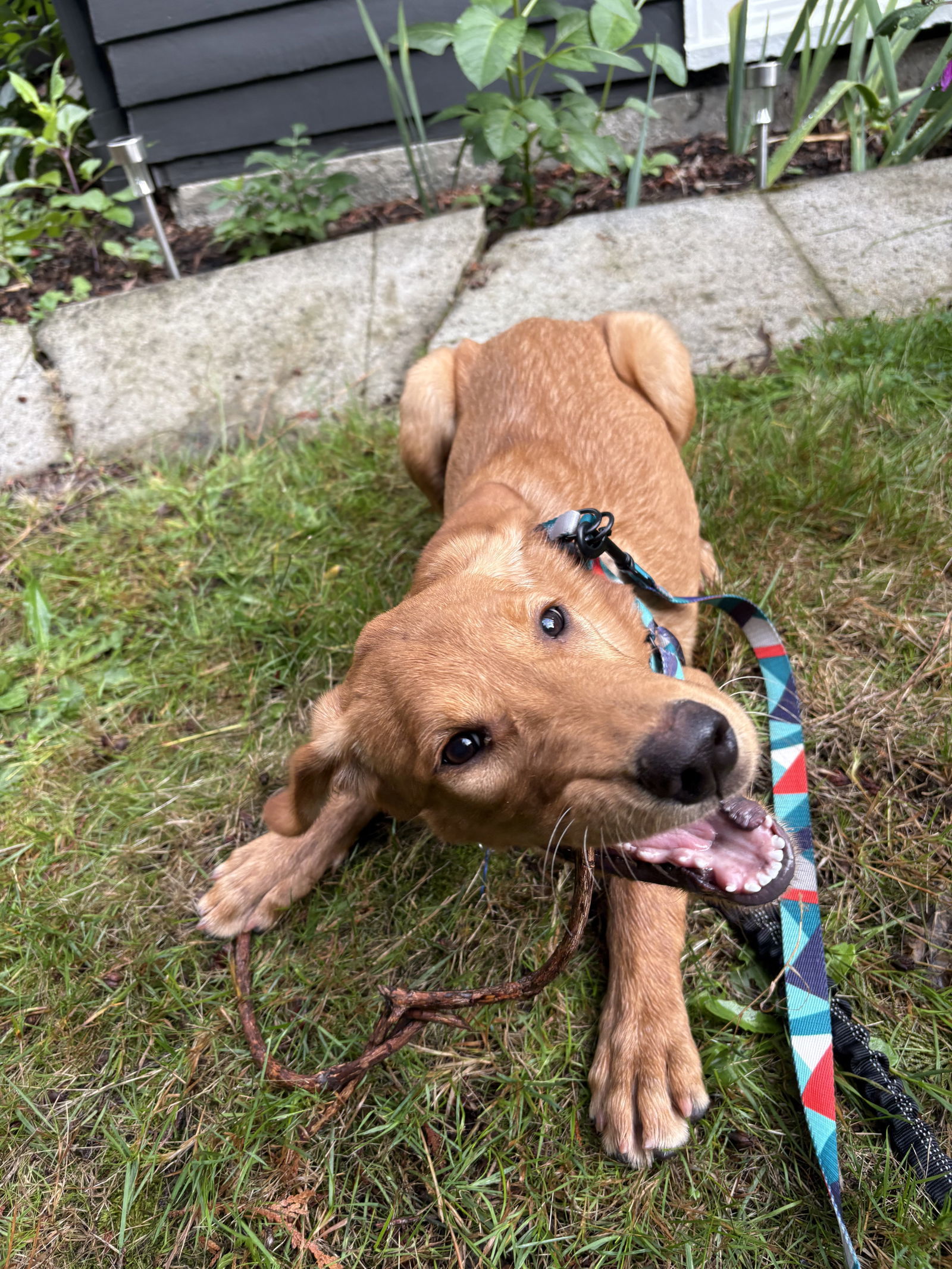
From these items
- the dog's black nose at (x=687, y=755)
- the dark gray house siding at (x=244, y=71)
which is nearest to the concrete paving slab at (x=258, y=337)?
the dark gray house siding at (x=244, y=71)

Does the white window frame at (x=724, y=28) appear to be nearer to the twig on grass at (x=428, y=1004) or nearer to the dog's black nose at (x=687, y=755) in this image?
the dog's black nose at (x=687, y=755)

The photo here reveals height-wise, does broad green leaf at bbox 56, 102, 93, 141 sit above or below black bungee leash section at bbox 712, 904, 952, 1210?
above

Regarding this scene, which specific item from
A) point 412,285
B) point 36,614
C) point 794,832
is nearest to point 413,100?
point 412,285

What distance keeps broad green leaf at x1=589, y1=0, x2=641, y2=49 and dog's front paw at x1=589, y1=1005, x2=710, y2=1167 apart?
422 cm

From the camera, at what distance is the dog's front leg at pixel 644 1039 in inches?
73.5

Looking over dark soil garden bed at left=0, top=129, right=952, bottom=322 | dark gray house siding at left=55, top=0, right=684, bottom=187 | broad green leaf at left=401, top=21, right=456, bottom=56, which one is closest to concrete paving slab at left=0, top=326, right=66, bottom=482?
dark soil garden bed at left=0, top=129, right=952, bottom=322

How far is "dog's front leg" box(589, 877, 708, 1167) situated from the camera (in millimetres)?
1868

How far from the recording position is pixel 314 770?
2.04 m

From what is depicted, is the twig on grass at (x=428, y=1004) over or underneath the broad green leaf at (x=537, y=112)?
underneath

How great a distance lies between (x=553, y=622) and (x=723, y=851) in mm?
615

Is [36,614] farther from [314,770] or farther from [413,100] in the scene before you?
[413,100]

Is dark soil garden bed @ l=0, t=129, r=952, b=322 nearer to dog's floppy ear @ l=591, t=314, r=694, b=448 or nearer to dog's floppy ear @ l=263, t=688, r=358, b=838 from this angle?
dog's floppy ear @ l=591, t=314, r=694, b=448

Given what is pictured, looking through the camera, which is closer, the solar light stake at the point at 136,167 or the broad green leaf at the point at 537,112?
the broad green leaf at the point at 537,112

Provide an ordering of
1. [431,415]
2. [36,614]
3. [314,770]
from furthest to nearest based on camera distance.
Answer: [36,614], [431,415], [314,770]
